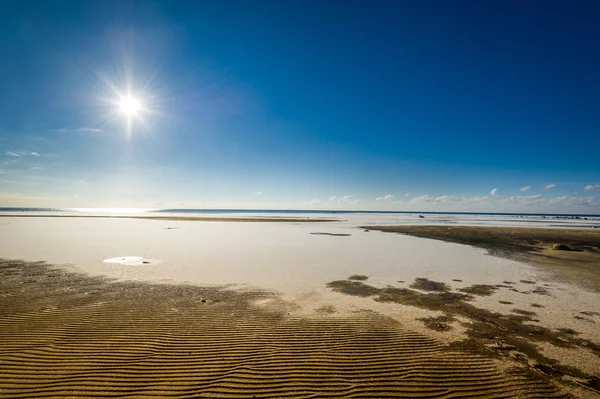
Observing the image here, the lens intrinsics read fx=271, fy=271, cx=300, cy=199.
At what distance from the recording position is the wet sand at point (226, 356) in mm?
5293

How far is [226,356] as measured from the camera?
629 cm

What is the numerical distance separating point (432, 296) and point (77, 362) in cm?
1160

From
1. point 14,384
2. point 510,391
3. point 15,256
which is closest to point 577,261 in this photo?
point 510,391

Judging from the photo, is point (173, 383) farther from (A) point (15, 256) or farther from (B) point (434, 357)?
(A) point (15, 256)

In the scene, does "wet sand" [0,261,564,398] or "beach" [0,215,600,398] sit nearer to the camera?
"wet sand" [0,261,564,398]

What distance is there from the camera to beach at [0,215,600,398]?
17.9 ft

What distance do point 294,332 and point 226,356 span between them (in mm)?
2056

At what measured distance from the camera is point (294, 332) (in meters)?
7.63

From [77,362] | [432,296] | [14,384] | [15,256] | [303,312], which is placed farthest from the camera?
[15,256]

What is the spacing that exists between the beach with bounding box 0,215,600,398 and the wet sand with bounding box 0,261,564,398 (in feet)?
0.10

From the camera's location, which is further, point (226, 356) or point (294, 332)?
point (294, 332)

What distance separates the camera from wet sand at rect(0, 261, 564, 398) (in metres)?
5.29

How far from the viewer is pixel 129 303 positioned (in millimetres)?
9789

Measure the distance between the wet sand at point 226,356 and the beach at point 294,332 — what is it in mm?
31
